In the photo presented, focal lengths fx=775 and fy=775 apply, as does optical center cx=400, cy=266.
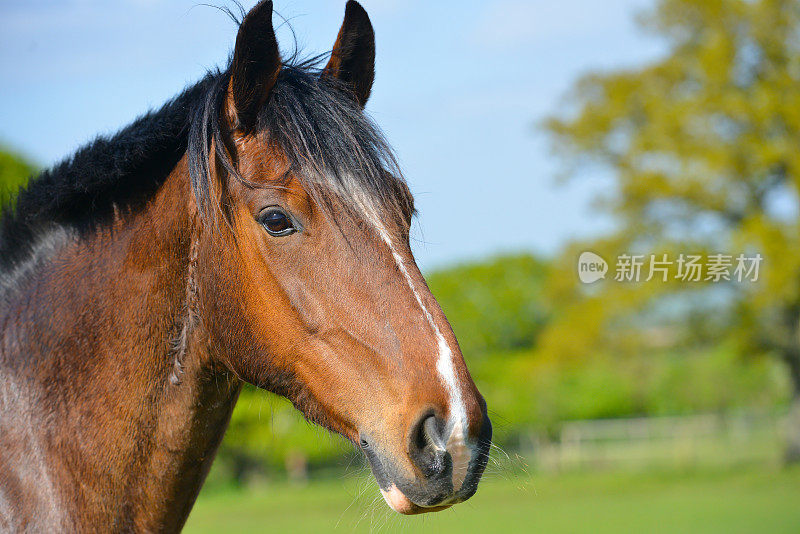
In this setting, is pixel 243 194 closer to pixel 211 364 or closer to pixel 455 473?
pixel 211 364

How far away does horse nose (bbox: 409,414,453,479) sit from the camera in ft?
7.07

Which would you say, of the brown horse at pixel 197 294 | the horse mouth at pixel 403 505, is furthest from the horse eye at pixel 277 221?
the horse mouth at pixel 403 505

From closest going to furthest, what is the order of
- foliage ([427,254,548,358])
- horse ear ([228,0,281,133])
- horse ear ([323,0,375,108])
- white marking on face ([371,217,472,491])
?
1. white marking on face ([371,217,472,491])
2. horse ear ([228,0,281,133])
3. horse ear ([323,0,375,108])
4. foliage ([427,254,548,358])

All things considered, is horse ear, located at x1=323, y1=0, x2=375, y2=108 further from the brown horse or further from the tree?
the tree

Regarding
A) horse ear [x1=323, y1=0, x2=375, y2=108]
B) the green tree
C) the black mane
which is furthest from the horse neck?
the green tree

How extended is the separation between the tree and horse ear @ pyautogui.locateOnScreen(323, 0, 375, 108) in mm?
22596

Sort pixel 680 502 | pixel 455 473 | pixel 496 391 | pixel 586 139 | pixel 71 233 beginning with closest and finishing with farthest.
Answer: pixel 455 473
pixel 71 233
pixel 680 502
pixel 586 139
pixel 496 391

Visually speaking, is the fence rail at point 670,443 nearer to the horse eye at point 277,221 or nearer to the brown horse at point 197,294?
the brown horse at point 197,294

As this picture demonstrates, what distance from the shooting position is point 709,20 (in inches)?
1013

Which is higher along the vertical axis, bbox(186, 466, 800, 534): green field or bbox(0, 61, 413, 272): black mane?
bbox(0, 61, 413, 272): black mane

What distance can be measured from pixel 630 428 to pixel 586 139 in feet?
40.6

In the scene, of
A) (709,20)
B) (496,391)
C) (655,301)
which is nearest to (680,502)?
(655,301)

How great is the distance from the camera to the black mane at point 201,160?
256cm

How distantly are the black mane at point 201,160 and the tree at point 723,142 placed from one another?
22.9m
